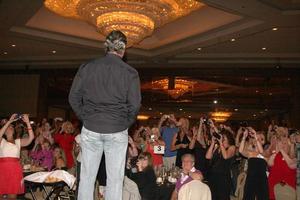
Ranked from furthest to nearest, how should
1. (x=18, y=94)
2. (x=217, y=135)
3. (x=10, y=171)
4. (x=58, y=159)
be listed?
(x=18, y=94), (x=58, y=159), (x=217, y=135), (x=10, y=171)

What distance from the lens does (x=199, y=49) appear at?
11820 millimetres

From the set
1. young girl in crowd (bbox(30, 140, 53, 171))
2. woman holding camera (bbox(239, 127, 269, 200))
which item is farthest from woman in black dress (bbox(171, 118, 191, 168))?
young girl in crowd (bbox(30, 140, 53, 171))

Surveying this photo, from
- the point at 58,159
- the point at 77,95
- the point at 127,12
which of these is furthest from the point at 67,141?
the point at 77,95

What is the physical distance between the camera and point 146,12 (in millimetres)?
8102

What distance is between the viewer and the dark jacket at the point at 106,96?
250 cm

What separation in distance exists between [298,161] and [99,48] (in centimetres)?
769

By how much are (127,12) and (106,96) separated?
224 inches

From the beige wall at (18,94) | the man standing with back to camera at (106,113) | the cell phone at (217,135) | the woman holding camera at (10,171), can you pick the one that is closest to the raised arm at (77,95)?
the man standing with back to camera at (106,113)

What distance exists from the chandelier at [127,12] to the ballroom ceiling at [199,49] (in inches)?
23.7

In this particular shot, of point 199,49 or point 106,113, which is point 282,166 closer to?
point 106,113

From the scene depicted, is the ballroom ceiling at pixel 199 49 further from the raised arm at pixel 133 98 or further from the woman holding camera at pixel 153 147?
the raised arm at pixel 133 98

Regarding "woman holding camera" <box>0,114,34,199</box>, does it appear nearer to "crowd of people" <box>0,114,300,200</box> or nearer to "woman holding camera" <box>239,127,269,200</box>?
"crowd of people" <box>0,114,300,200</box>

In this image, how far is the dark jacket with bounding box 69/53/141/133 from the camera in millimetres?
2498

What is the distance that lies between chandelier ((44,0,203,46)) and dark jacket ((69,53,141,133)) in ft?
17.9
